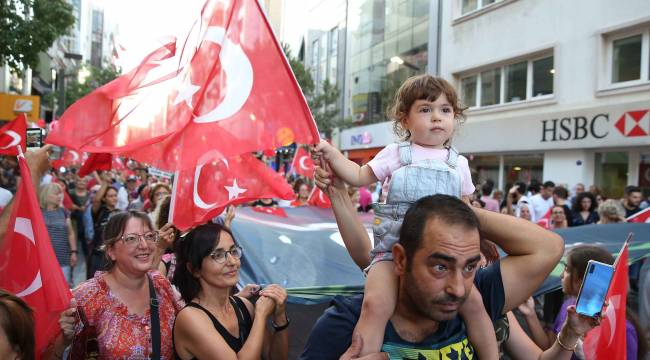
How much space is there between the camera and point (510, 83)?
17609 millimetres

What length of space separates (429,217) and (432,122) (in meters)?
0.81

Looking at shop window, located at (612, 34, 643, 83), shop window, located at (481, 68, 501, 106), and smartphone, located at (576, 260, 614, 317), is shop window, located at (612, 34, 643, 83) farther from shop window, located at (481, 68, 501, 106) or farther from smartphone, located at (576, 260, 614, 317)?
smartphone, located at (576, 260, 614, 317)

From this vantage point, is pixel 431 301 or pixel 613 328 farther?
pixel 613 328

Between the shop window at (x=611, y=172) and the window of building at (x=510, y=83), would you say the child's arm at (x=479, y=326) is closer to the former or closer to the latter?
the shop window at (x=611, y=172)

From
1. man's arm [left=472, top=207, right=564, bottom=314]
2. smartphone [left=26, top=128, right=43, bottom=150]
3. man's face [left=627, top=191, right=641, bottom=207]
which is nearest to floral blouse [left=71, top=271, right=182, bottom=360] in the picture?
smartphone [left=26, top=128, right=43, bottom=150]

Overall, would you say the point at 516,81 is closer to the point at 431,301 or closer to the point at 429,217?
the point at 429,217

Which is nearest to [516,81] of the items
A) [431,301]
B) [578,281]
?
[578,281]

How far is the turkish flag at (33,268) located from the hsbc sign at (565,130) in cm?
1349

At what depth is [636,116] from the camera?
13008 millimetres

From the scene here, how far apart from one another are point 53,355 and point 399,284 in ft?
5.91

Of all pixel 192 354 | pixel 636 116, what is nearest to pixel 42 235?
pixel 192 354

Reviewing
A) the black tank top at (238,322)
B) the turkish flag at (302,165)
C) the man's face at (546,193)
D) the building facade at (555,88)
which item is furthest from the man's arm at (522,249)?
the turkish flag at (302,165)

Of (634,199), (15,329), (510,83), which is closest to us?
(15,329)

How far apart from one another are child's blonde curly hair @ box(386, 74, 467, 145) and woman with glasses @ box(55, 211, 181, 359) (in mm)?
1640
